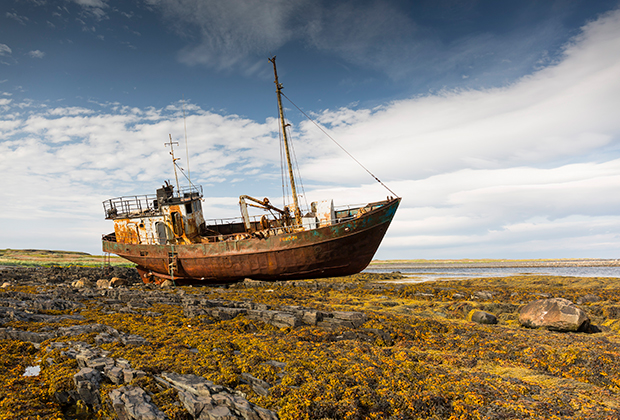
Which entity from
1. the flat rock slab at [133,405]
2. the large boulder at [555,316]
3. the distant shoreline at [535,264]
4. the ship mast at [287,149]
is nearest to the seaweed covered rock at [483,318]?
the large boulder at [555,316]

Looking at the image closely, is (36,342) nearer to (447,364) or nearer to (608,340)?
(447,364)

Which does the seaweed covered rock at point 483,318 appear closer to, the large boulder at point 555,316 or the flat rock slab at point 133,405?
the large boulder at point 555,316

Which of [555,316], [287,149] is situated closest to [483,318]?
[555,316]

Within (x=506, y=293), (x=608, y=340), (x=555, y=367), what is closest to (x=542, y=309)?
(x=608, y=340)

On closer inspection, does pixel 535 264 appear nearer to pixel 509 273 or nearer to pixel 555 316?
pixel 509 273

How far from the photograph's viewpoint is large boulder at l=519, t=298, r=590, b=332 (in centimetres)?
909

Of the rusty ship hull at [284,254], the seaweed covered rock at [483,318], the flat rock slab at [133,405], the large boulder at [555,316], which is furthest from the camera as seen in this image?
the rusty ship hull at [284,254]

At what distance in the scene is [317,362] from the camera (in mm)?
6191

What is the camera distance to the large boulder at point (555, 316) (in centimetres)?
909

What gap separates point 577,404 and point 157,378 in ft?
22.7

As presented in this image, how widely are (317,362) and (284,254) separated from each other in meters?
15.1

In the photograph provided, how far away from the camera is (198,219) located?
26.4m

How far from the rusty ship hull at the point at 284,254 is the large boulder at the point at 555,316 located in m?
11.4

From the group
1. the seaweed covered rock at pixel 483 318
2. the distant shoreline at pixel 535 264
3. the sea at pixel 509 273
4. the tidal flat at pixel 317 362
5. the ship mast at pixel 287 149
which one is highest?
the ship mast at pixel 287 149
